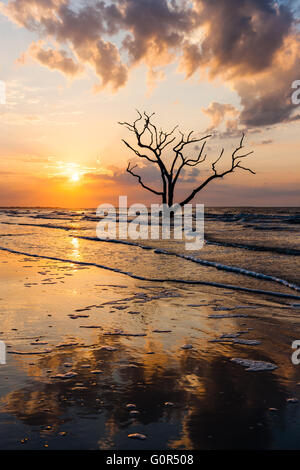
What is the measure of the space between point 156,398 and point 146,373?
375 mm

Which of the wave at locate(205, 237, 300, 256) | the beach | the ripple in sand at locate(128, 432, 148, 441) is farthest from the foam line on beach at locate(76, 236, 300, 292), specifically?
the ripple in sand at locate(128, 432, 148, 441)

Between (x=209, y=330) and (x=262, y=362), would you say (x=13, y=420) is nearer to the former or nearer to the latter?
(x=262, y=362)

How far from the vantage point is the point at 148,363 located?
277 centimetres

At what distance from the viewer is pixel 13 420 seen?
195 cm

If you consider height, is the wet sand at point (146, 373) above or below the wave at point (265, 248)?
below

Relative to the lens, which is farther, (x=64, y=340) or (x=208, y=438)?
(x=64, y=340)

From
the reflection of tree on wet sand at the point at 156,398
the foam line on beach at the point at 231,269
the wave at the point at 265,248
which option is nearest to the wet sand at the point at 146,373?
the reflection of tree on wet sand at the point at 156,398

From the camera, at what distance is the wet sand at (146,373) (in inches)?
73.0

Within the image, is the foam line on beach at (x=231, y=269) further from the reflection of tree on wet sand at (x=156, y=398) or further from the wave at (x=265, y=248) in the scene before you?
the reflection of tree on wet sand at (x=156, y=398)

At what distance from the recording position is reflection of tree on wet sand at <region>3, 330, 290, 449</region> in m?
1.85

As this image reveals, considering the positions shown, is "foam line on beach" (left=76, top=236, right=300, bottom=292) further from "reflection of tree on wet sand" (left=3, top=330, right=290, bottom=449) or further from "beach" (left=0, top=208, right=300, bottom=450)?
"reflection of tree on wet sand" (left=3, top=330, right=290, bottom=449)

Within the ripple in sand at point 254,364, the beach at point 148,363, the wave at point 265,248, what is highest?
the wave at point 265,248
